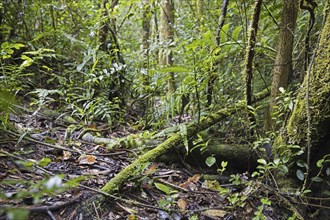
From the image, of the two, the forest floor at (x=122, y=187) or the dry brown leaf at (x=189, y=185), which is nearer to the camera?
the forest floor at (x=122, y=187)

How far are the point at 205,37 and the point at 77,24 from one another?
2.98 meters

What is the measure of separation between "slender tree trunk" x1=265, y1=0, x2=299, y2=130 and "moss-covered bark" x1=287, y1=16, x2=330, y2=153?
38 centimetres

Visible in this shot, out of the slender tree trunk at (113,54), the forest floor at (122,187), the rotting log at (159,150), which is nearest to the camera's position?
the forest floor at (122,187)

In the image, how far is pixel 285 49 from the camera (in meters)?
2.54

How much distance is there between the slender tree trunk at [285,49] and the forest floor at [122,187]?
2.76 feet

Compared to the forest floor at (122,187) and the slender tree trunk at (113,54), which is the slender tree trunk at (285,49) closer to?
the forest floor at (122,187)

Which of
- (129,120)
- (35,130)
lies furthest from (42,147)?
(129,120)

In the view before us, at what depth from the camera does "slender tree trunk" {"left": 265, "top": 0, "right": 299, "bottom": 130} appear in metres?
2.50

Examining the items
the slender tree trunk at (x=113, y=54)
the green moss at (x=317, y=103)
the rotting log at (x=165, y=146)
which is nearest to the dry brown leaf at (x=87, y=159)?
the rotting log at (x=165, y=146)

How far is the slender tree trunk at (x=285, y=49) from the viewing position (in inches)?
98.5

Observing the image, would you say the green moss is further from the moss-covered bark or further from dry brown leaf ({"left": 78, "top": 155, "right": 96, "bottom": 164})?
dry brown leaf ({"left": 78, "top": 155, "right": 96, "bottom": 164})

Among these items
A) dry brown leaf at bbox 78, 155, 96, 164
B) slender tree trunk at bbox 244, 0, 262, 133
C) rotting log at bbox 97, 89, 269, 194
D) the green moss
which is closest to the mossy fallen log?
rotting log at bbox 97, 89, 269, 194

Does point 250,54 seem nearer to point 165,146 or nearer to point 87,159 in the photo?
point 165,146

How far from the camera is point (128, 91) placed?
13.3 ft
